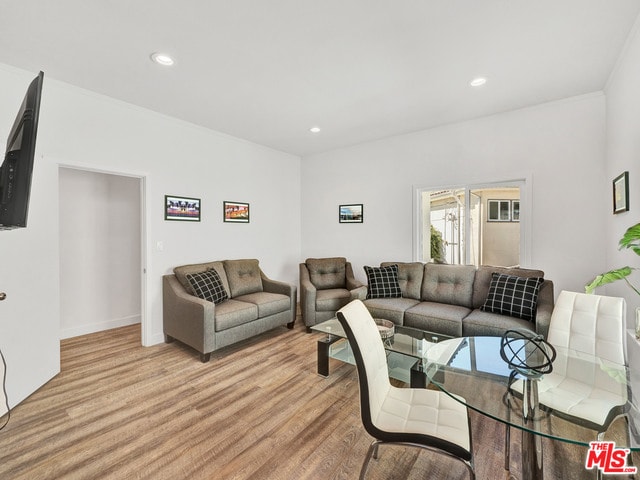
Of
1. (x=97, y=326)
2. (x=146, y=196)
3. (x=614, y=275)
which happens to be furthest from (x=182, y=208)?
(x=614, y=275)

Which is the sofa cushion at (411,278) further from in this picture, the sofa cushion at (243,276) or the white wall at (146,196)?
the white wall at (146,196)

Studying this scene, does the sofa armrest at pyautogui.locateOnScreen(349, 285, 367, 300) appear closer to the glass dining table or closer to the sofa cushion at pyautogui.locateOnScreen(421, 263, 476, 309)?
the sofa cushion at pyautogui.locateOnScreen(421, 263, 476, 309)

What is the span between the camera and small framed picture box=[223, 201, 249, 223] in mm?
4344

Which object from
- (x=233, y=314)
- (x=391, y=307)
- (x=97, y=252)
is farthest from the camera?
(x=97, y=252)

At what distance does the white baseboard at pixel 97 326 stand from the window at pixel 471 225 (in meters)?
4.32

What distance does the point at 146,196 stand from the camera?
346cm

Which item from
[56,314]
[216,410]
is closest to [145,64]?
[56,314]

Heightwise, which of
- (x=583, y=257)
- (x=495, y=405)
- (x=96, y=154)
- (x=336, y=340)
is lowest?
(x=336, y=340)

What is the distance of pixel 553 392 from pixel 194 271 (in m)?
3.54

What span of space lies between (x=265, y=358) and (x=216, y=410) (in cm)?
93

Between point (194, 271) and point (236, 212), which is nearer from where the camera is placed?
point (194, 271)

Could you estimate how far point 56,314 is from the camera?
8.96 feet

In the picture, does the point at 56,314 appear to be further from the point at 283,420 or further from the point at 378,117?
the point at 378,117

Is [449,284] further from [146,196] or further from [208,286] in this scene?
[146,196]
